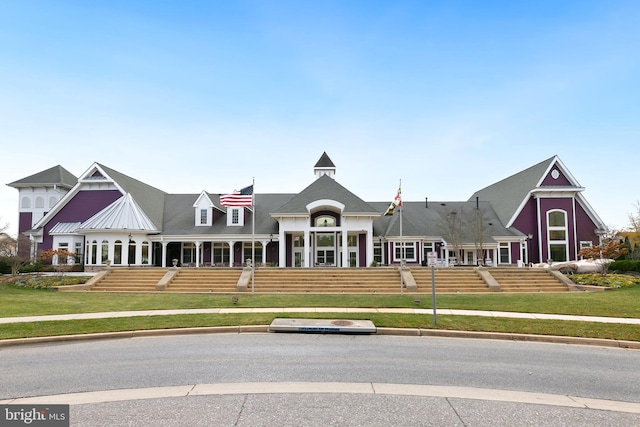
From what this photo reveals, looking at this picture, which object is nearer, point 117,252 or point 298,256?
point 117,252

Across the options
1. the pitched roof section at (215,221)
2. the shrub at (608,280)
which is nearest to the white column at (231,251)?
the pitched roof section at (215,221)

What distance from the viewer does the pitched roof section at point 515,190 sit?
39844mm

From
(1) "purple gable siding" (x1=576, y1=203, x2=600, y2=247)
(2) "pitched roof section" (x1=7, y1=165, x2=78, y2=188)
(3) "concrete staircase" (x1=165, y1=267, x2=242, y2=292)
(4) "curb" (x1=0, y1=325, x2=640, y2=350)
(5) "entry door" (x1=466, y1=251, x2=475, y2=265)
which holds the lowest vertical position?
(4) "curb" (x1=0, y1=325, x2=640, y2=350)

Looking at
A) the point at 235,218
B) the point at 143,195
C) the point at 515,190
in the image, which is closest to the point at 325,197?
the point at 235,218

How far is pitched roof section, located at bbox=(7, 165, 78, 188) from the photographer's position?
42.6m

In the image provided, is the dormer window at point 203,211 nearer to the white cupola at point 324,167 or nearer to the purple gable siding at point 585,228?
the white cupola at point 324,167

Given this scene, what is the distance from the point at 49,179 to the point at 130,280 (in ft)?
84.4

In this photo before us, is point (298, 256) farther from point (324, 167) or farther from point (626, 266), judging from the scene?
point (626, 266)

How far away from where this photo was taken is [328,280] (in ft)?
83.7

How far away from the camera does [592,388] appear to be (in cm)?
721

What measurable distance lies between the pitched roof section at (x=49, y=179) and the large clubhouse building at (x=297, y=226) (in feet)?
0.60

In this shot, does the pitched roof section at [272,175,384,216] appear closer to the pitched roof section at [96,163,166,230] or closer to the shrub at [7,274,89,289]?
the pitched roof section at [96,163,166,230]

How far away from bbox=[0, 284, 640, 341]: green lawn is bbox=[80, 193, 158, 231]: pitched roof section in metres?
9.85

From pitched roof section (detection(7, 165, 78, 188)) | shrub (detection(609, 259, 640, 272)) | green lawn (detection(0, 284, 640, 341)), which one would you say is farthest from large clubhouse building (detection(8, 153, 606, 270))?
green lawn (detection(0, 284, 640, 341))
